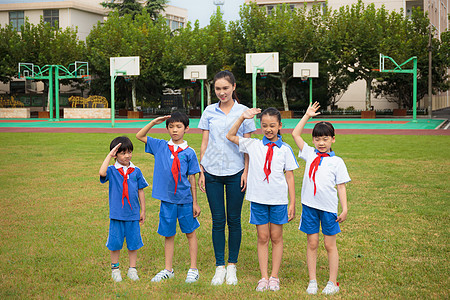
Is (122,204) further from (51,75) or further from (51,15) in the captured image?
(51,15)

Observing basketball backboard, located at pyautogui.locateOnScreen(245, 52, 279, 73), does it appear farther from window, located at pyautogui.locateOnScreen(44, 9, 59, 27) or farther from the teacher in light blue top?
the teacher in light blue top

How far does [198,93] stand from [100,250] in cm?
4781

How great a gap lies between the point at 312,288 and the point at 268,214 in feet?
2.35

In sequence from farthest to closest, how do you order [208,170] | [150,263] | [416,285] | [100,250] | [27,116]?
[27,116] < [100,250] < [150,263] < [208,170] < [416,285]

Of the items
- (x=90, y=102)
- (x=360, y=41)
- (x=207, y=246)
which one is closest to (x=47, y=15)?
(x=90, y=102)

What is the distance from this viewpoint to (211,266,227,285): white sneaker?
4617 millimetres

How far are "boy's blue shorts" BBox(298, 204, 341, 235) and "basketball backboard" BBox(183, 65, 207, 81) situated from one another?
4118cm

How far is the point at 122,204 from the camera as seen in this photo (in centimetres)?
482

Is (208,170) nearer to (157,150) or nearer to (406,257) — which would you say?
(157,150)

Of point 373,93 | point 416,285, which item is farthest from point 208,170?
point 373,93

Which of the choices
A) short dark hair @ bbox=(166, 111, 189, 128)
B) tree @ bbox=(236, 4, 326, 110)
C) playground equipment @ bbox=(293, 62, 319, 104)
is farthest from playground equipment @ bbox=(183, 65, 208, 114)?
short dark hair @ bbox=(166, 111, 189, 128)

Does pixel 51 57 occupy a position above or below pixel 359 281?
above

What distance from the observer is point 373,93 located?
55.3 metres

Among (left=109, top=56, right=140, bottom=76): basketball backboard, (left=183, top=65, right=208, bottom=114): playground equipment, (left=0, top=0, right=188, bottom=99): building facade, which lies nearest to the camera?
(left=109, top=56, right=140, bottom=76): basketball backboard
